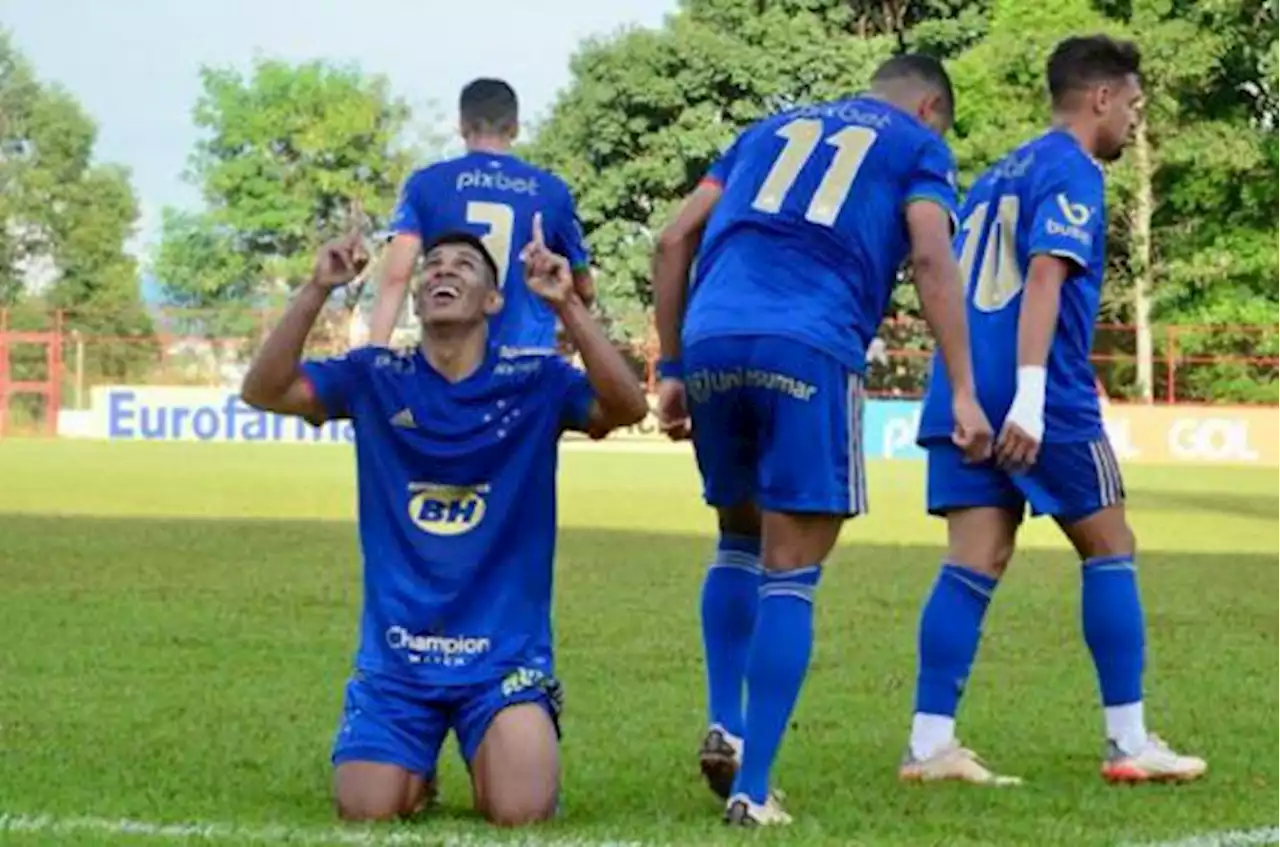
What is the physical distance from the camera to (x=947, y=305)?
254 inches

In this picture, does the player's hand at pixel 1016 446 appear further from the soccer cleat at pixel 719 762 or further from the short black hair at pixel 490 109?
the short black hair at pixel 490 109

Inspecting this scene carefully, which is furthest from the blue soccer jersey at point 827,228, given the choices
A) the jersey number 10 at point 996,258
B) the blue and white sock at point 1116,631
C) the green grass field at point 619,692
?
the blue and white sock at point 1116,631

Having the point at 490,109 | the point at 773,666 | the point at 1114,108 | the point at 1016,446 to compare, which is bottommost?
the point at 773,666

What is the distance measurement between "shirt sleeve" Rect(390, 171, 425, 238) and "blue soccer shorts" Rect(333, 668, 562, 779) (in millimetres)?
3728

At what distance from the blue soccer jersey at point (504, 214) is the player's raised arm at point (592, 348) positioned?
333 centimetres

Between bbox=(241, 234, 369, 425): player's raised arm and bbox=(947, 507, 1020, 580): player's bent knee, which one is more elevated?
bbox=(241, 234, 369, 425): player's raised arm

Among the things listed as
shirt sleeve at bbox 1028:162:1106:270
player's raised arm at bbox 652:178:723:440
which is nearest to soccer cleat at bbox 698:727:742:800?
player's raised arm at bbox 652:178:723:440

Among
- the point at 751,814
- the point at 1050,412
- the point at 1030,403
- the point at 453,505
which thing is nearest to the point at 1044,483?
the point at 1050,412

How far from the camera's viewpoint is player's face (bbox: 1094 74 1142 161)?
7.42 metres

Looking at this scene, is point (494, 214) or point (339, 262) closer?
point (339, 262)

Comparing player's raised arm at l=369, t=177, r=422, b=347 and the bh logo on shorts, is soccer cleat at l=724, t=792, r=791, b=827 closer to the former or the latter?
the bh logo on shorts

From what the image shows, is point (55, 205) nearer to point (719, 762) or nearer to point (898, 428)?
point (898, 428)

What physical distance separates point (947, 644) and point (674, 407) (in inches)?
45.0

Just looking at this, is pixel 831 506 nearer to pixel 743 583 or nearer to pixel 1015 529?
pixel 743 583
